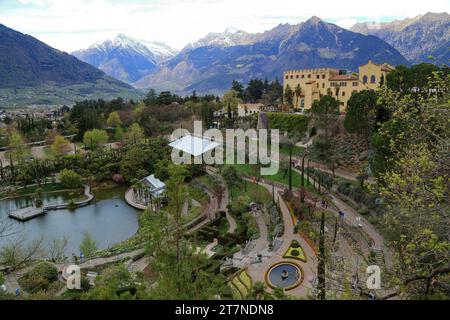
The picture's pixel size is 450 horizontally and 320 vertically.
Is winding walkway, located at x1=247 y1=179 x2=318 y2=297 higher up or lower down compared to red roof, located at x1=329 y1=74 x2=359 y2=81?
lower down

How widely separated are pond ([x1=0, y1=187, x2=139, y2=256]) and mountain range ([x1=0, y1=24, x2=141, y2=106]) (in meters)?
95.5

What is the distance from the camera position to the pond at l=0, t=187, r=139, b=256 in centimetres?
2133

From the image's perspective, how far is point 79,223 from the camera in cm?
2386

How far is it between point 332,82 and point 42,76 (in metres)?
135

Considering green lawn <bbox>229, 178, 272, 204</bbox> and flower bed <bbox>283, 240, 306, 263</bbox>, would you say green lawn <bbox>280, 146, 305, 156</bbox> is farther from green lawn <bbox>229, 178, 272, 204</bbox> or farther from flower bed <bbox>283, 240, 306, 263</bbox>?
flower bed <bbox>283, 240, 306, 263</bbox>

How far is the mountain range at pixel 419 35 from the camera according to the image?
144875 mm

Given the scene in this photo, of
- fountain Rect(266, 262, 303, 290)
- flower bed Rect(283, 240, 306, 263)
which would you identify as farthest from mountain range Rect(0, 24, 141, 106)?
fountain Rect(266, 262, 303, 290)

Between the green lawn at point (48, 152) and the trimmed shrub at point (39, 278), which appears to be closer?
the trimmed shrub at point (39, 278)

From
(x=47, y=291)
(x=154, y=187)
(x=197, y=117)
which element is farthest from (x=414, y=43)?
(x=47, y=291)

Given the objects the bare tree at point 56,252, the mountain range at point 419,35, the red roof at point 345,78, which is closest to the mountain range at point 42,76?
the red roof at point 345,78

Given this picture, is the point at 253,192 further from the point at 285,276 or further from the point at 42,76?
the point at 42,76

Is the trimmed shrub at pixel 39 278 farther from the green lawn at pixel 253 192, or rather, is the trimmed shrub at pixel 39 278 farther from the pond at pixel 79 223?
the green lawn at pixel 253 192

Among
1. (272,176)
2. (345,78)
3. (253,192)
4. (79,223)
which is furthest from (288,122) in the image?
(79,223)

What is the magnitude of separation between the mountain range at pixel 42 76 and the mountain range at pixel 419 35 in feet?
415
